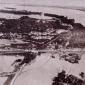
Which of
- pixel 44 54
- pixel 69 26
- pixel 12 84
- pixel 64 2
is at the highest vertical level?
pixel 64 2

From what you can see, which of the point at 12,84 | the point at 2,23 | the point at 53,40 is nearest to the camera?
the point at 12,84

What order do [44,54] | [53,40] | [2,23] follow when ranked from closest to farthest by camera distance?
[44,54]
[53,40]
[2,23]

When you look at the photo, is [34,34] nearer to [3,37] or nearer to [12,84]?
[3,37]

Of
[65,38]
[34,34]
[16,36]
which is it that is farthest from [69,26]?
[16,36]

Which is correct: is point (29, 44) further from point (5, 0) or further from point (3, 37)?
point (5, 0)

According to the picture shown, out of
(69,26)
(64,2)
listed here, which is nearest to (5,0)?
(64,2)

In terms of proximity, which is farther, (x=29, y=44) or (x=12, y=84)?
(x=29, y=44)

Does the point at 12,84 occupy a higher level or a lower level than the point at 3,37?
lower
